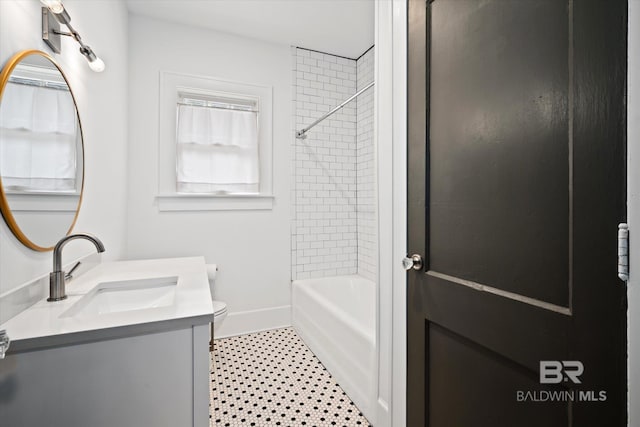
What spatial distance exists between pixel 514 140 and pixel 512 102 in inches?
4.6

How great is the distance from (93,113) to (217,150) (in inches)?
42.9

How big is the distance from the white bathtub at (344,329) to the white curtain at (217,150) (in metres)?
1.17

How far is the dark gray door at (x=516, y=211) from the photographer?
0.74 meters

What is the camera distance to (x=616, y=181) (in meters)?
0.71

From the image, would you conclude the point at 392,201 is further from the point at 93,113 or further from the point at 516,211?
the point at 93,113

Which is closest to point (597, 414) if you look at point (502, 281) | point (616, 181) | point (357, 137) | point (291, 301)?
point (502, 281)

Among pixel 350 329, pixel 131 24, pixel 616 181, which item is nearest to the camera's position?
pixel 616 181

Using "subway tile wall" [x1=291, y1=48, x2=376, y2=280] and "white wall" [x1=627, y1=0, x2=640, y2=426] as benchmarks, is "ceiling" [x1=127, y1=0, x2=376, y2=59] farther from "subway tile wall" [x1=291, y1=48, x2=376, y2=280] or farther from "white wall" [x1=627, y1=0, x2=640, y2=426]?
"white wall" [x1=627, y1=0, x2=640, y2=426]

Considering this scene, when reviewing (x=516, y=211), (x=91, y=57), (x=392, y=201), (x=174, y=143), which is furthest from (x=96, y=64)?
(x=516, y=211)

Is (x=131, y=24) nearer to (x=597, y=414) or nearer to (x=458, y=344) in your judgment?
(x=458, y=344)

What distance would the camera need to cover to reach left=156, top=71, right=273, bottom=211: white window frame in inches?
106

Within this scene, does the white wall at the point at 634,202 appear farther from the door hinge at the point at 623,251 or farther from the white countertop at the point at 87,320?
the white countertop at the point at 87,320

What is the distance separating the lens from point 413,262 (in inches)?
52.1

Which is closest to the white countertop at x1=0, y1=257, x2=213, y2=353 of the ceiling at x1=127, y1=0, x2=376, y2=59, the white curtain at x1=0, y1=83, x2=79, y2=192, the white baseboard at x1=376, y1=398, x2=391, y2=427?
the white curtain at x1=0, y1=83, x2=79, y2=192
